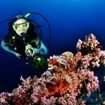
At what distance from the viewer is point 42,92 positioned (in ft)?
11.5

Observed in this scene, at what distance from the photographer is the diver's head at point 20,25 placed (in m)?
4.23

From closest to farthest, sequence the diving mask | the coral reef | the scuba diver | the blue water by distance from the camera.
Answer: the coral reef
the scuba diver
the diving mask
the blue water

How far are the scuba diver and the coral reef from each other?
294 mm

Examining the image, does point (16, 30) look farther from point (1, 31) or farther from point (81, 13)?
point (81, 13)

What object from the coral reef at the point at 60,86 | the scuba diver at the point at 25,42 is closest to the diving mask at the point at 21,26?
the scuba diver at the point at 25,42

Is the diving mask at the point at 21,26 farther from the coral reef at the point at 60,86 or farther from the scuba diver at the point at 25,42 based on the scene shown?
the coral reef at the point at 60,86

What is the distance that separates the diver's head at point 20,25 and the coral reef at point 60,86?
86 centimetres

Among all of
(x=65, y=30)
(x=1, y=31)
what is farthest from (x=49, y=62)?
(x=65, y=30)

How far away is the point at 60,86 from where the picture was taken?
359 cm

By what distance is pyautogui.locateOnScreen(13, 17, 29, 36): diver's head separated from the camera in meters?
4.23

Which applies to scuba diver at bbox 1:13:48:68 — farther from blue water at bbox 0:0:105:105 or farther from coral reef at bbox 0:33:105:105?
blue water at bbox 0:0:105:105

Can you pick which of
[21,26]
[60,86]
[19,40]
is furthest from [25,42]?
[60,86]

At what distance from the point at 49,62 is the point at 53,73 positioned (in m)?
0.33

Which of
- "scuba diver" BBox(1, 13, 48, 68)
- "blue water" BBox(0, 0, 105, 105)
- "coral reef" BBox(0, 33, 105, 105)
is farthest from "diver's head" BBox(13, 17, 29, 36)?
"blue water" BBox(0, 0, 105, 105)
